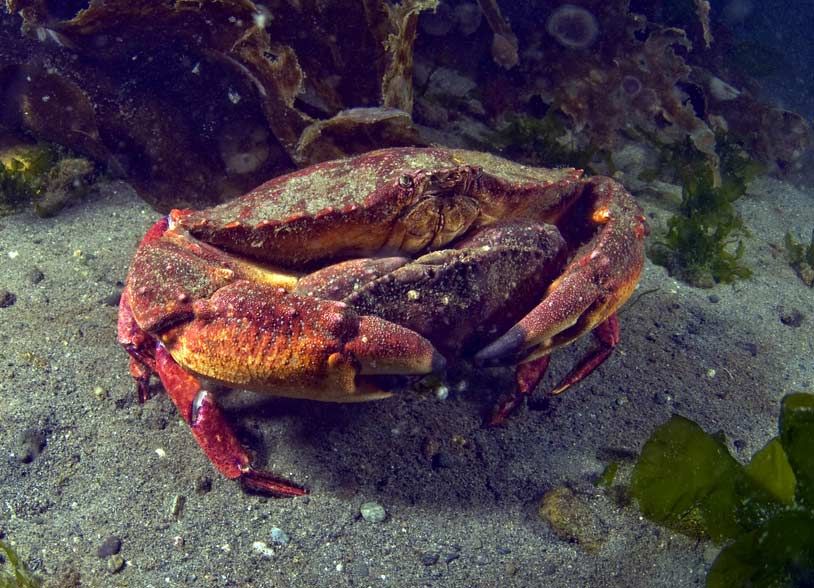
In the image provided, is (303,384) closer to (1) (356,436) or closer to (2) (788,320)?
(1) (356,436)

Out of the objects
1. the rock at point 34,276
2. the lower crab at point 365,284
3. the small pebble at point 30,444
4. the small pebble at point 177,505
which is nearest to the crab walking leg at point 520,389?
the lower crab at point 365,284

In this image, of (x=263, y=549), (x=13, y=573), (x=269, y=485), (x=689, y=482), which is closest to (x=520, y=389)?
(x=689, y=482)

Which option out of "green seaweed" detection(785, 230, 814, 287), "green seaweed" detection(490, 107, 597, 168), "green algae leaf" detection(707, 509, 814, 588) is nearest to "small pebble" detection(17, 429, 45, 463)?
"green algae leaf" detection(707, 509, 814, 588)

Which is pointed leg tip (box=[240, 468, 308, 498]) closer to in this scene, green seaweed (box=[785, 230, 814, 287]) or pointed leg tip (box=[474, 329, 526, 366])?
pointed leg tip (box=[474, 329, 526, 366])

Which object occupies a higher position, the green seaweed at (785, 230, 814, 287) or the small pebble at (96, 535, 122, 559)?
the small pebble at (96, 535, 122, 559)

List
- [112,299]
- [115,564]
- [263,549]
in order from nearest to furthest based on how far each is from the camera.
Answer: [115,564]
[263,549]
[112,299]

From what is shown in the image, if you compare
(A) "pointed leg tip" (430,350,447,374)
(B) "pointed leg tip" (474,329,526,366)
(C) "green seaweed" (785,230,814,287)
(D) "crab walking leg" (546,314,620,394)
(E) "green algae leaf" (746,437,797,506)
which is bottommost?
(C) "green seaweed" (785,230,814,287)

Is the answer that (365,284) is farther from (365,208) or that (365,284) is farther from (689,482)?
(689,482)
